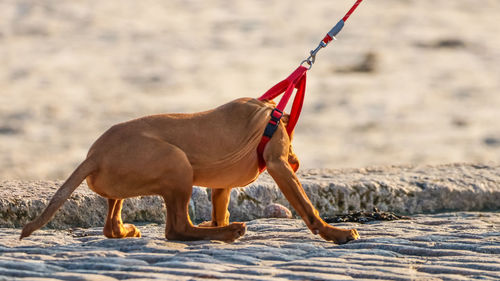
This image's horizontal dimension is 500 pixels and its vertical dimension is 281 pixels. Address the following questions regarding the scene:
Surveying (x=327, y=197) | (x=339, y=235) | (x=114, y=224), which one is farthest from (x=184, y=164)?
(x=327, y=197)

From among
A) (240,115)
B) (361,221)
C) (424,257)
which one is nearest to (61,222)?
(240,115)

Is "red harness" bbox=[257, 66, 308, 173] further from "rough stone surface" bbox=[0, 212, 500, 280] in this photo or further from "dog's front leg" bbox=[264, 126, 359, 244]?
"rough stone surface" bbox=[0, 212, 500, 280]

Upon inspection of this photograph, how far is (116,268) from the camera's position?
4.02 m

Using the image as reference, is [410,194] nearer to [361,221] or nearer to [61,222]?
[361,221]

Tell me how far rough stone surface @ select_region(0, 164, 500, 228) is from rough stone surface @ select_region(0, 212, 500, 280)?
0.44 meters

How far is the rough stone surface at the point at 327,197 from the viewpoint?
5934mm

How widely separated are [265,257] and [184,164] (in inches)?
29.7

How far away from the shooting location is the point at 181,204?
477 centimetres

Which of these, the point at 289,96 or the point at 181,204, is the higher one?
the point at 289,96

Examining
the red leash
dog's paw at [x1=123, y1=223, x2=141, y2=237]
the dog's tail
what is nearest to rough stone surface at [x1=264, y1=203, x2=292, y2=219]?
the red leash

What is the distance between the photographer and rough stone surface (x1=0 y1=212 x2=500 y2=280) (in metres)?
3.98

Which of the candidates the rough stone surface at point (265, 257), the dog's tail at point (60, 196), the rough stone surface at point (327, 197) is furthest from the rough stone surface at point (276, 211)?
the dog's tail at point (60, 196)

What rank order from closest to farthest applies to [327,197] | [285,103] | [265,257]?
[265,257], [285,103], [327,197]

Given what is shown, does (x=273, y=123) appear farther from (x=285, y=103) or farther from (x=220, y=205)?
(x=220, y=205)
